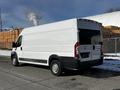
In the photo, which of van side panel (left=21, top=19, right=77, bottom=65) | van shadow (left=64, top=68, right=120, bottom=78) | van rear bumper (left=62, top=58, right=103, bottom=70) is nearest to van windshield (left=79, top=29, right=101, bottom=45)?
van side panel (left=21, top=19, right=77, bottom=65)

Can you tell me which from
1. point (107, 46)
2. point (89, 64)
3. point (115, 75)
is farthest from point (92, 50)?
point (107, 46)

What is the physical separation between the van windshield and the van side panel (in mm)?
443

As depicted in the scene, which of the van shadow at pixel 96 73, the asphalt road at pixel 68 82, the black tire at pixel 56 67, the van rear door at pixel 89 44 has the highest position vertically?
the van rear door at pixel 89 44

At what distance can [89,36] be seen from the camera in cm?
1134

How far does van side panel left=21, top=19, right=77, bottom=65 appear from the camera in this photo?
10695mm

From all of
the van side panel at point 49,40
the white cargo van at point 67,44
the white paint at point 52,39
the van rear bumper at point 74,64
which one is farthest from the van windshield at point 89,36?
the van rear bumper at point 74,64

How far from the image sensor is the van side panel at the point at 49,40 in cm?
1070

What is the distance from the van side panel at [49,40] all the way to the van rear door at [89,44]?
0.45m

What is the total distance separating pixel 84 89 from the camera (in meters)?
8.54

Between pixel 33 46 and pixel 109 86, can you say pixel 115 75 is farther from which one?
pixel 33 46

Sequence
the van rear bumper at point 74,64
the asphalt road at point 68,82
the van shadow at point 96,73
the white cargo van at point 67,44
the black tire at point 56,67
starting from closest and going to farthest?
1. the asphalt road at point 68,82
2. the van rear bumper at point 74,64
3. the white cargo van at point 67,44
4. the van shadow at point 96,73
5. the black tire at point 56,67

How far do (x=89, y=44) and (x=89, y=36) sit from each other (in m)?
0.39

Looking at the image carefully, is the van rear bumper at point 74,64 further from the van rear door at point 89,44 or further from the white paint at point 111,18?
the white paint at point 111,18

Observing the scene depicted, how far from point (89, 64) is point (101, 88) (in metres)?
2.67
